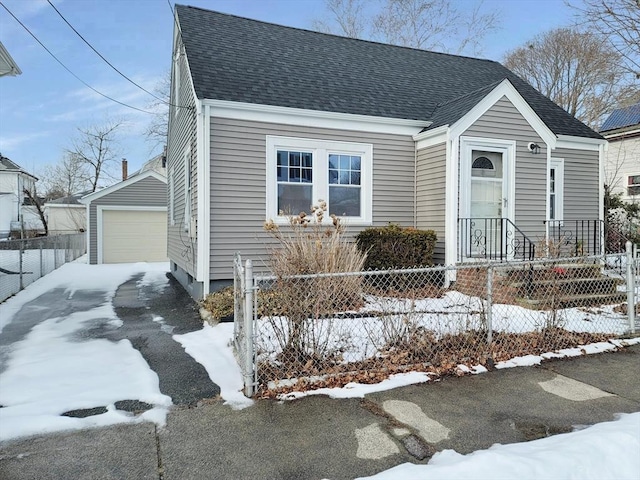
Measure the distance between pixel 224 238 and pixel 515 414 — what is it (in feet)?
19.2

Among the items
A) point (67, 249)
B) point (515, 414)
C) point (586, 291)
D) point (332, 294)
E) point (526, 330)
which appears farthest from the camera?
point (67, 249)

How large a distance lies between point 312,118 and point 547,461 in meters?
7.30

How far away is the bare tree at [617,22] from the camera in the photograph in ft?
39.5

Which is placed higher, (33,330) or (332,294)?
(332,294)

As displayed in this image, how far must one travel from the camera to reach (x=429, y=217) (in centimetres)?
927

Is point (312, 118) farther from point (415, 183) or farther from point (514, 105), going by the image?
point (514, 105)

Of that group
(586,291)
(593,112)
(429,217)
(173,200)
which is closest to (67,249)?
(173,200)

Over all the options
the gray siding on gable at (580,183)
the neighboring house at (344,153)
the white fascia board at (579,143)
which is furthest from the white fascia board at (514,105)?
the gray siding on gable at (580,183)

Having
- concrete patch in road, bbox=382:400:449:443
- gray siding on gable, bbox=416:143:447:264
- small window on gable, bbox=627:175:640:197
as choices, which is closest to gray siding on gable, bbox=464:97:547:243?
gray siding on gable, bbox=416:143:447:264

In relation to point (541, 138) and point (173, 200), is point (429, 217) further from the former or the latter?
point (173, 200)

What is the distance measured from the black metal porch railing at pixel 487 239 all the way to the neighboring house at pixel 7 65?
876 cm

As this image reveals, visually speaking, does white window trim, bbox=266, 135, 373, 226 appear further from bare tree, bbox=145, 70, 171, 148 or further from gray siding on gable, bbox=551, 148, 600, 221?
bare tree, bbox=145, 70, 171, 148

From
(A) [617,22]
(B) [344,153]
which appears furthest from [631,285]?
(A) [617,22]

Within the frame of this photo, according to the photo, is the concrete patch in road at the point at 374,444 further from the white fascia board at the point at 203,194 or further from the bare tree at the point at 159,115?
the bare tree at the point at 159,115
